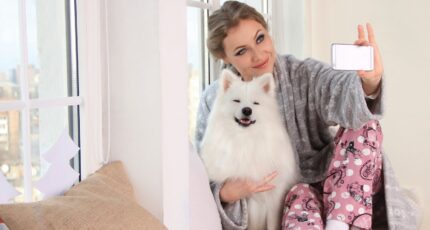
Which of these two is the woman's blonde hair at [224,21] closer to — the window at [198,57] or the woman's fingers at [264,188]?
the window at [198,57]

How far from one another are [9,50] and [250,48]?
777mm

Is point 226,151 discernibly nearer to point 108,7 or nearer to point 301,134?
point 301,134

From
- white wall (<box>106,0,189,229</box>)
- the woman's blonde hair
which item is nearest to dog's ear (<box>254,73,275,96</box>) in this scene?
the woman's blonde hair

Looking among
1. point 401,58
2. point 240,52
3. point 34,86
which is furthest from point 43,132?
point 401,58

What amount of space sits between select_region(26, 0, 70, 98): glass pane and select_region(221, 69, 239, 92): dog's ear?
47cm

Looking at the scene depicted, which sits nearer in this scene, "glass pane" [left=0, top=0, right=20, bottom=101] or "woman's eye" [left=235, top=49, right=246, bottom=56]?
"glass pane" [left=0, top=0, right=20, bottom=101]

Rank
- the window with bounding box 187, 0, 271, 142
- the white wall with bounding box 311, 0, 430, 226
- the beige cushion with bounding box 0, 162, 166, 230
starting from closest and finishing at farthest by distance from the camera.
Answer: the beige cushion with bounding box 0, 162, 166, 230 < the window with bounding box 187, 0, 271, 142 < the white wall with bounding box 311, 0, 430, 226

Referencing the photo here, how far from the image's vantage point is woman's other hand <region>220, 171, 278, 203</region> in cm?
138

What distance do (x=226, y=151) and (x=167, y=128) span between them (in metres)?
0.33

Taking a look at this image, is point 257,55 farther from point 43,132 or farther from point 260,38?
point 43,132

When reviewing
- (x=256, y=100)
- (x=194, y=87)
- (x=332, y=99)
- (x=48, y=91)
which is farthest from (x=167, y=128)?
(x=194, y=87)

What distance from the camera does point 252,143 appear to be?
54.4 inches

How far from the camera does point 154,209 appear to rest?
111 cm

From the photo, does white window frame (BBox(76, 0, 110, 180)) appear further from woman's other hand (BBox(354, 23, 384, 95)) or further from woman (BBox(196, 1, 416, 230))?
woman's other hand (BBox(354, 23, 384, 95))
